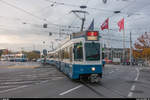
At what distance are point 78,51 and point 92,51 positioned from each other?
0.95m

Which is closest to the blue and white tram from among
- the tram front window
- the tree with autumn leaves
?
the tram front window

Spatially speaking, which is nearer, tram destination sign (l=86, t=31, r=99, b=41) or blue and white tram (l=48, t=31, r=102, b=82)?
blue and white tram (l=48, t=31, r=102, b=82)

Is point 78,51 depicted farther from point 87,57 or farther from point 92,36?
point 92,36

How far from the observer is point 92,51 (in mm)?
10727

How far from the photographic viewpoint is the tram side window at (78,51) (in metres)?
10.7

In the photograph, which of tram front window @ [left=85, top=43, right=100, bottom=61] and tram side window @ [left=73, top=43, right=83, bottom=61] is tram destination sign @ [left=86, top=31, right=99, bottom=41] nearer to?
tram front window @ [left=85, top=43, right=100, bottom=61]

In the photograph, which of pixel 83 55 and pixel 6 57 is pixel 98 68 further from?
pixel 6 57

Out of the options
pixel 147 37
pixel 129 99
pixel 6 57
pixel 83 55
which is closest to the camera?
pixel 129 99

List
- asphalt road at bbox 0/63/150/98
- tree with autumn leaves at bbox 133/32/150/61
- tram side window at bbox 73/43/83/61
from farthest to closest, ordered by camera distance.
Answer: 1. tree with autumn leaves at bbox 133/32/150/61
2. tram side window at bbox 73/43/83/61
3. asphalt road at bbox 0/63/150/98

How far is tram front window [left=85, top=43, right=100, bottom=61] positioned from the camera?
34.9 ft

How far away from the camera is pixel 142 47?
43938 millimetres

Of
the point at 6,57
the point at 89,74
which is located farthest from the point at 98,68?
the point at 6,57

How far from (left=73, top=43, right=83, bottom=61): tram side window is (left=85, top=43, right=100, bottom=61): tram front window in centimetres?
35

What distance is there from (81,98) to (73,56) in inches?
175
